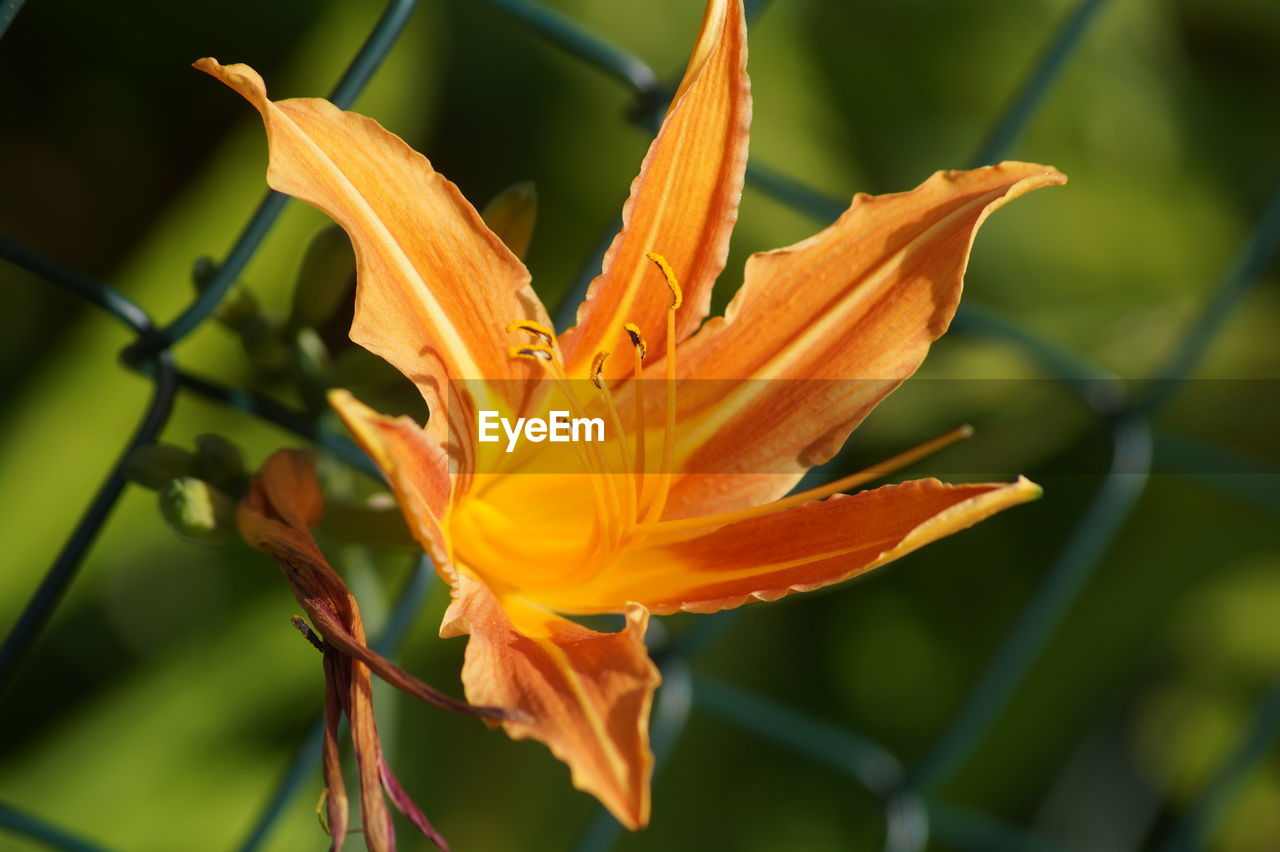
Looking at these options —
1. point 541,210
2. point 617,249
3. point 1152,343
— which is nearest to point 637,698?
point 617,249

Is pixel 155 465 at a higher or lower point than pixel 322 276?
lower

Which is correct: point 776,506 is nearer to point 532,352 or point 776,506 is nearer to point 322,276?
point 532,352

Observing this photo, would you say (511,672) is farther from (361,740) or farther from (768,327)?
(768,327)

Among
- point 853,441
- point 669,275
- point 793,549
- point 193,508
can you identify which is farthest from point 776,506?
point 853,441

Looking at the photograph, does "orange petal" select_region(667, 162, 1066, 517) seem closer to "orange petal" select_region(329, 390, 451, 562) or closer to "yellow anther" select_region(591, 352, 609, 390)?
"yellow anther" select_region(591, 352, 609, 390)

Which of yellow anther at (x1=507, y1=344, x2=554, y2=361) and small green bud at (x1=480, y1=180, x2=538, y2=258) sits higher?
small green bud at (x1=480, y1=180, x2=538, y2=258)

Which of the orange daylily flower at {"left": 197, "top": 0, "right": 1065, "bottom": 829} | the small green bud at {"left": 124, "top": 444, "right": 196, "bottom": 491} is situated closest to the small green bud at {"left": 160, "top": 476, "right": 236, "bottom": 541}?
the small green bud at {"left": 124, "top": 444, "right": 196, "bottom": 491}
